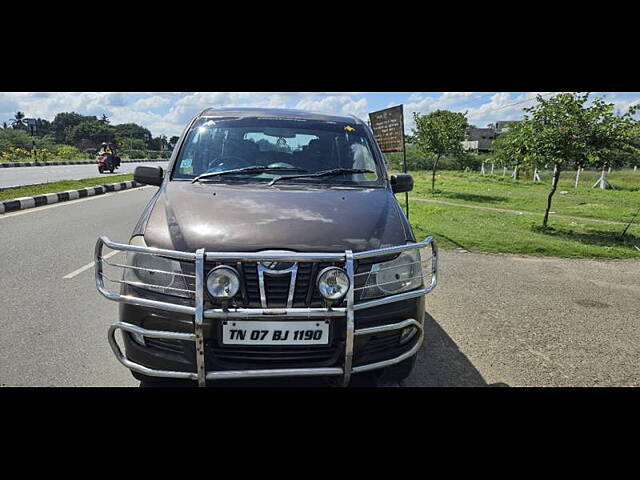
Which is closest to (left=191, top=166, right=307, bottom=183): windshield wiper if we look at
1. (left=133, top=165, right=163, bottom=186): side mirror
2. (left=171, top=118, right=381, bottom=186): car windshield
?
(left=171, top=118, right=381, bottom=186): car windshield

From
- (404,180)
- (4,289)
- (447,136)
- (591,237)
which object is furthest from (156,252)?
(447,136)

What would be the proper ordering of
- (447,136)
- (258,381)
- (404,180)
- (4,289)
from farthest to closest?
(447,136), (4,289), (404,180), (258,381)

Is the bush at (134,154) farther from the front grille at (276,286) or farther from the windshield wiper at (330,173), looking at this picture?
the front grille at (276,286)

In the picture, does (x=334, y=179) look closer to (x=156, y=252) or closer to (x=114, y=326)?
(x=156, y=252)

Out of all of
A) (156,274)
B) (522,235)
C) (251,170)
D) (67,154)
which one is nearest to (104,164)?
(522,235)

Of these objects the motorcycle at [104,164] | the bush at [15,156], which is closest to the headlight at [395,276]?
the motorcycle at [104,164]

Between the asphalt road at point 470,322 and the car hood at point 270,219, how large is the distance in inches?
39.9

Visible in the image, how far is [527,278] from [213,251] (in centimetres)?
489

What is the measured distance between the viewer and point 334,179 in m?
3.42

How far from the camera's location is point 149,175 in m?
3.66

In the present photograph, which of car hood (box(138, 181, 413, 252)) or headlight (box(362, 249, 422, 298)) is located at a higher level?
car hood (box(138, 181, 413, 252))

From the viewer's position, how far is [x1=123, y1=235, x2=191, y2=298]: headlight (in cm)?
237

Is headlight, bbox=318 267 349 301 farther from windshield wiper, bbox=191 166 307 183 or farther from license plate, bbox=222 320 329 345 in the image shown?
windshield wiper, bbox=191 166 307 183

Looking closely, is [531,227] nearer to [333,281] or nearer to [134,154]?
[333,281]
